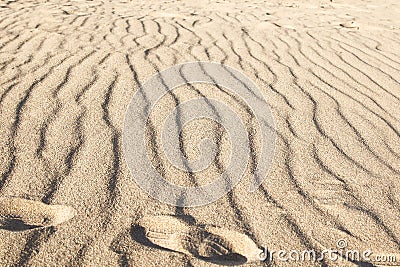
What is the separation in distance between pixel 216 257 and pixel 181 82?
1.69 m

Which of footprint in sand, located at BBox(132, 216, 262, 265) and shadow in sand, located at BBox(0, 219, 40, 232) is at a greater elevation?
shadow in sand, located at BBox(0, 219, 40, 232)

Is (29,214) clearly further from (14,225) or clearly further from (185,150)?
(185,150)

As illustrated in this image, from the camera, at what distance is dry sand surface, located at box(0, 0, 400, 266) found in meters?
1.52

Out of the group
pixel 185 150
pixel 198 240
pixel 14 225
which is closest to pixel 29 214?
pixel 14 225

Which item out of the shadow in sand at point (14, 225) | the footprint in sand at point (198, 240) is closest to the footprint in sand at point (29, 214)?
the shadow in sand at point (14, 225)

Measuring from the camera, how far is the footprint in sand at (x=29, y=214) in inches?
60.9

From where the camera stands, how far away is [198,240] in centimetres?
153

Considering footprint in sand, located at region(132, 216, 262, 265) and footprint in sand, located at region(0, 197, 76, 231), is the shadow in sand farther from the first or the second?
footprint in sand, located at region(132, 216, 262, 265)

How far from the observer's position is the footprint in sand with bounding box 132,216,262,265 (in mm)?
1473

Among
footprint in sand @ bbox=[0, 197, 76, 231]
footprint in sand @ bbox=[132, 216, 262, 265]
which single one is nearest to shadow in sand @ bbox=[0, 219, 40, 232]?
footprint in sand @ bbox=[0, 197, 76, 231]

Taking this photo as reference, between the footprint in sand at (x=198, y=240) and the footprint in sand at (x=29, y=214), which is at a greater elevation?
the footprint in sand at (x=29, y=214)

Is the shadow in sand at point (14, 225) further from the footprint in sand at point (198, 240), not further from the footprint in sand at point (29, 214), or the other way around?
the footprint in sand at point (198, 240)

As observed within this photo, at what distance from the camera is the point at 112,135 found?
2197 millimetres

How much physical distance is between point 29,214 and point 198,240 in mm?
717
